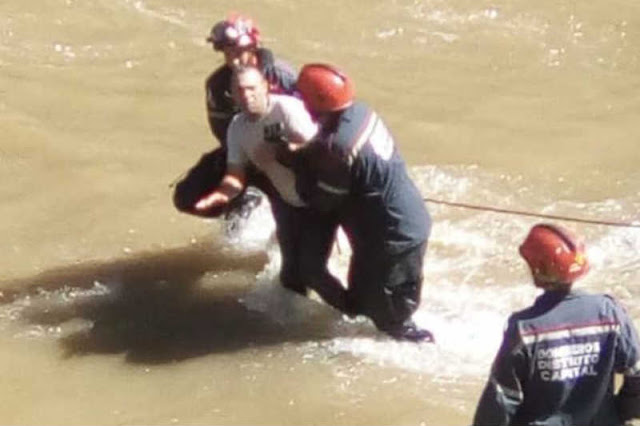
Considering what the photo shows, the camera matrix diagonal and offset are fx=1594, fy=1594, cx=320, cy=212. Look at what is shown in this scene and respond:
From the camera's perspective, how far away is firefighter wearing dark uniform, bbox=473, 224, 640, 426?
A: 5.23 metres

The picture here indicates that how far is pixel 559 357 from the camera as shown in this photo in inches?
206

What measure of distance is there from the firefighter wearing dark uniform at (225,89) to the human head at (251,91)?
30 centimetres

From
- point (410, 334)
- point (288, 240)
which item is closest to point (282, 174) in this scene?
point (288, 240)

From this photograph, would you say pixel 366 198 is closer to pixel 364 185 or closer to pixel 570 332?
pixel 364 185

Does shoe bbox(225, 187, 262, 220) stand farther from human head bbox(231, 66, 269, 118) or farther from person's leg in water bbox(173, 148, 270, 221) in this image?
human head bbox(231, 66, 269, 118)

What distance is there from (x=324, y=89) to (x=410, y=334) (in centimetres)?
130

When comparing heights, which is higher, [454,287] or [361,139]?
[361,139]

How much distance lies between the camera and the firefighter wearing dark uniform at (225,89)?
7.08m

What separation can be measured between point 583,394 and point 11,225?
4.02 meters

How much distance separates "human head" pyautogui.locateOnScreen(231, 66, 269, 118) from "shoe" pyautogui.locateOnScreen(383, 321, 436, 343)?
119 centimetres

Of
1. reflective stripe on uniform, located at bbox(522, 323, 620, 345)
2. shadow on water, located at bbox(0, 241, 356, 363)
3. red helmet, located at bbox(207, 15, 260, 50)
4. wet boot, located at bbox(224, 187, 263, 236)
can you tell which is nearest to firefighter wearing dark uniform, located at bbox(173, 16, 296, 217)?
red helmet, located at bbox(207, 15, 260, 50)

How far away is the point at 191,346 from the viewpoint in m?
7.35

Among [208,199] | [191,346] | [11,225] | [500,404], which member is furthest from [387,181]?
[11,225]

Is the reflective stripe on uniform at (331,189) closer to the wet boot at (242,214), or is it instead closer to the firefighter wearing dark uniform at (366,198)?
the firefighter wearing dark uniform at (366,198)
